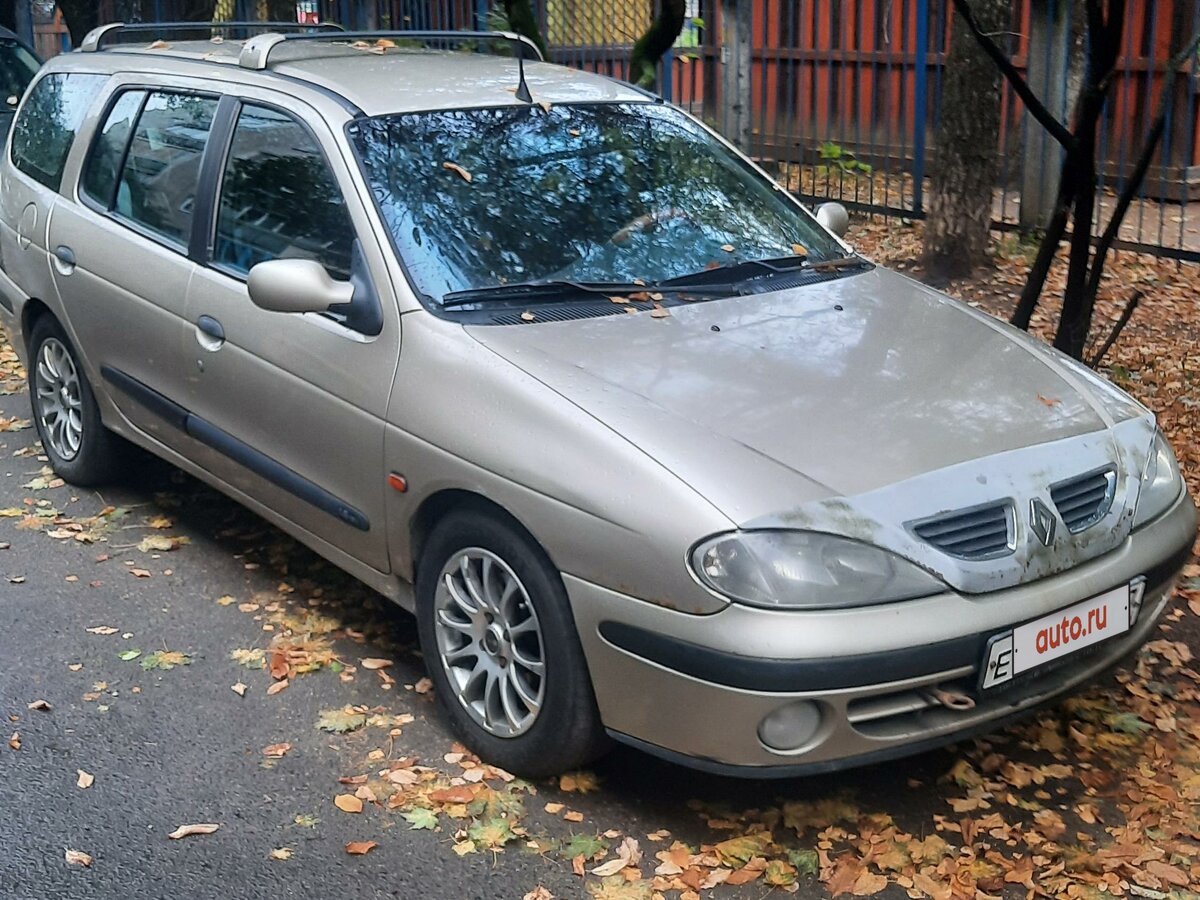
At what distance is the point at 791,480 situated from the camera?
3426 mm

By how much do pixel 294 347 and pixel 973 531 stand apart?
218cm

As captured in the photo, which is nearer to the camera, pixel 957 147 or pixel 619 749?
pixel 619 749

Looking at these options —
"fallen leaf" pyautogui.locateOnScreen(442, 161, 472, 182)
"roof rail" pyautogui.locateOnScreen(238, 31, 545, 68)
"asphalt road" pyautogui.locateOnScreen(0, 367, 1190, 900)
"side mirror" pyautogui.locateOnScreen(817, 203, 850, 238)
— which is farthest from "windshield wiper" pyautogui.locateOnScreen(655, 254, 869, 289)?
"asphalt road" pyautogui.locateOnScreen(0, 367, 1190, 900)

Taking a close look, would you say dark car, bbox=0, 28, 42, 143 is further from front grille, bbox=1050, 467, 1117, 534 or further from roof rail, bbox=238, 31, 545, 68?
front grille, bbox=1050, 467, 1117, 534

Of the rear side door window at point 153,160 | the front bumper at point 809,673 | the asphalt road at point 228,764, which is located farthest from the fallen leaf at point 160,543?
the front bumper at point 809,673

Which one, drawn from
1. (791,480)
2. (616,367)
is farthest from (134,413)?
(791,480)

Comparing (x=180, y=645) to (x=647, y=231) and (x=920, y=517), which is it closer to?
(x=647, y=231)

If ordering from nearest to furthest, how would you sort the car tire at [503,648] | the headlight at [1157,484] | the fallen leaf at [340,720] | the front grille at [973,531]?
the front grille at [973,531], the car tire at [503,648], the headlight at [1157,484], the fallen leaf at [340,720]

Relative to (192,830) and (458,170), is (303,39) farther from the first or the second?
(192,830)

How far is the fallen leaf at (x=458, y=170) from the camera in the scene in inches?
182

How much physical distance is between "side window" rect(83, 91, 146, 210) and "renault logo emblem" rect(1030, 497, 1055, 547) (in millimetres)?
3845

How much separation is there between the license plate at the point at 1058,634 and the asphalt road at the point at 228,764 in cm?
54

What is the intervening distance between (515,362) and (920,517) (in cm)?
116

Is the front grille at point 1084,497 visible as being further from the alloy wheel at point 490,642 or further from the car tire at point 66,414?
the car tire at point 66,414
